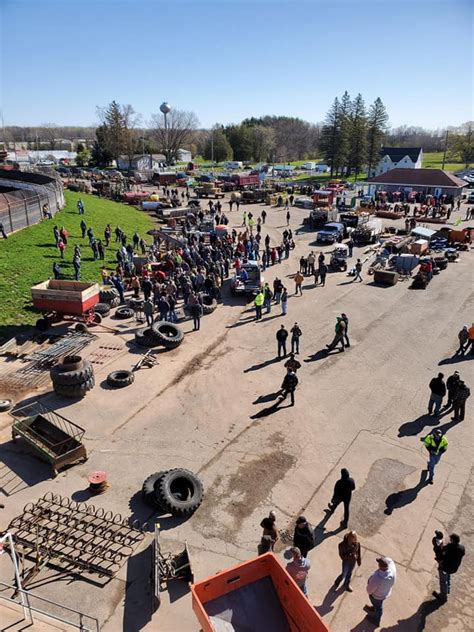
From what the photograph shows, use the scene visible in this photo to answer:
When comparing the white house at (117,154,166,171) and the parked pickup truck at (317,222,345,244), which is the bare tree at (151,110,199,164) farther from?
the parked pickup truck at (317,222,345,244)

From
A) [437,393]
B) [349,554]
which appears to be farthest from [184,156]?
[349,554]

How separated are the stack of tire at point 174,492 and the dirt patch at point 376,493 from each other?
3.41m

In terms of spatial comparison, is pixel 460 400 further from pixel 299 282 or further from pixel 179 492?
pixel 299 282

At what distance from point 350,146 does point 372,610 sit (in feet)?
292

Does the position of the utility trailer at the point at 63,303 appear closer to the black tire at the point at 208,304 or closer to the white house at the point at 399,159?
the black tire at the point at 208,304

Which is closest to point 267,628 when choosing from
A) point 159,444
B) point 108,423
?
point 159,444

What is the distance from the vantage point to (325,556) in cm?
860

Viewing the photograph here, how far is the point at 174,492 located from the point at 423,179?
185 ft

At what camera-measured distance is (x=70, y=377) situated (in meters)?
13.6

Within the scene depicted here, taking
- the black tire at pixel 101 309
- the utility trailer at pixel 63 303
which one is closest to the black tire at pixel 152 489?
the utility trailer at pixel 63 303

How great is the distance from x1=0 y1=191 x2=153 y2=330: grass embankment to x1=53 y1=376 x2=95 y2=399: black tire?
6554mm

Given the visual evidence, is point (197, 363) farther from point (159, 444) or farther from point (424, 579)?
point (424, 579)

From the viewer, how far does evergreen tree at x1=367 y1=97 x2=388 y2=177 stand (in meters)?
85.1

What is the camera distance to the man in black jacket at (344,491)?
8.94 m
